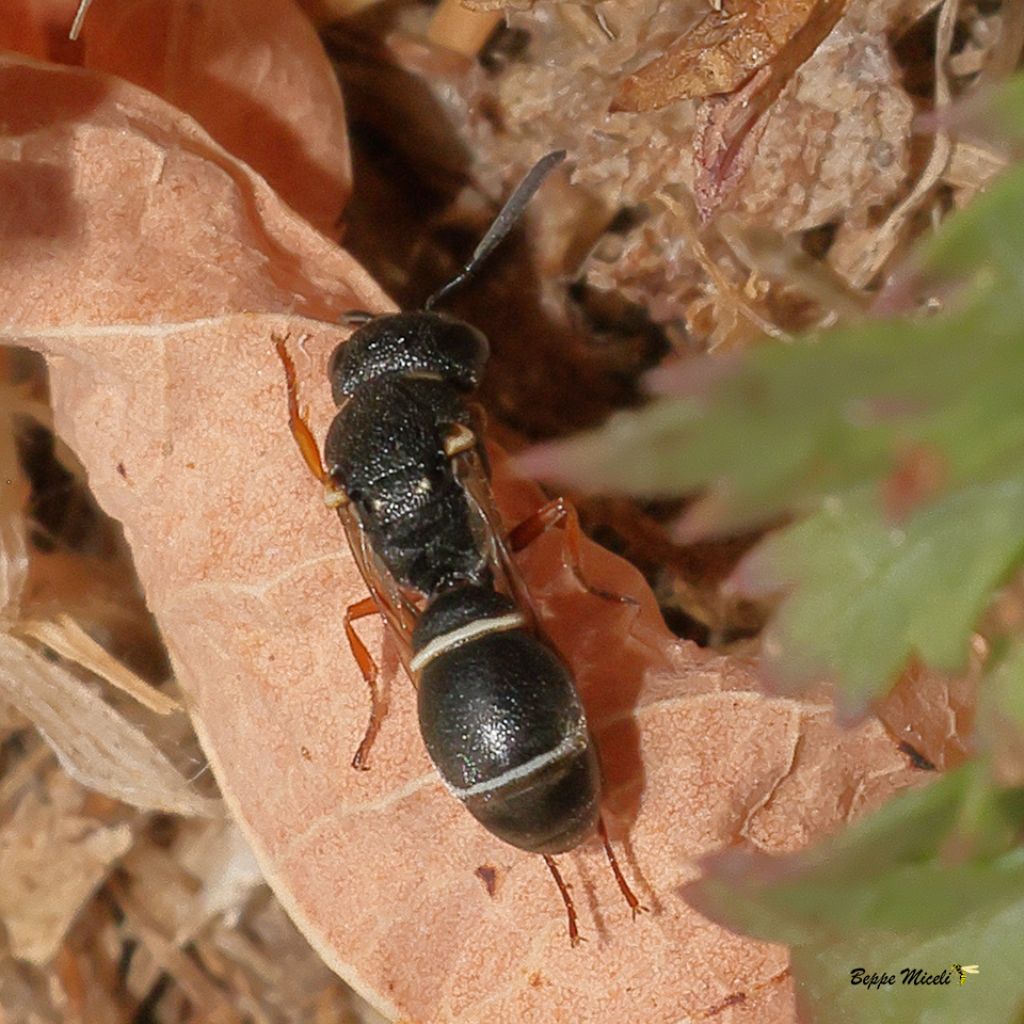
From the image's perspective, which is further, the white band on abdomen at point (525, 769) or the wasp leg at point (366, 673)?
the wasp leg at point (366, 673)

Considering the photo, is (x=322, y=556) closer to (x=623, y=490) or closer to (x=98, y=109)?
(x=98, y=109)

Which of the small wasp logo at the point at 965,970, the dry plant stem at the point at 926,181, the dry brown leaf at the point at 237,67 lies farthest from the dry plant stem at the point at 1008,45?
the small wasp logo at the point at 965,970

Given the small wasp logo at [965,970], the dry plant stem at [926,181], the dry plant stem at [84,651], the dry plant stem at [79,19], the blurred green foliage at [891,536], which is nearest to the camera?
the blurred green foliage at [891,536]

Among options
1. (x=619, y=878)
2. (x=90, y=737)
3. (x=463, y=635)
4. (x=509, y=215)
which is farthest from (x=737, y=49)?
(x=90, y=737)

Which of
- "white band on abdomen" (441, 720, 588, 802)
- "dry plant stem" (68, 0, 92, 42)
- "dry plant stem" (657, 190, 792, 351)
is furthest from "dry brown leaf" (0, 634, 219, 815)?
"dry plant stem" (657, 190, 792, 351)

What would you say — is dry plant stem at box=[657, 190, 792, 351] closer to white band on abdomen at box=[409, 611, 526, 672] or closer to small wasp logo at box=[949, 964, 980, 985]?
white band on abdomen at box=[409, 611, 526, 672]

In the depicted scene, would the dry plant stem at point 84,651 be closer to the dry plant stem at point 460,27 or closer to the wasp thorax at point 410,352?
the wasp thorax at point 410,352
